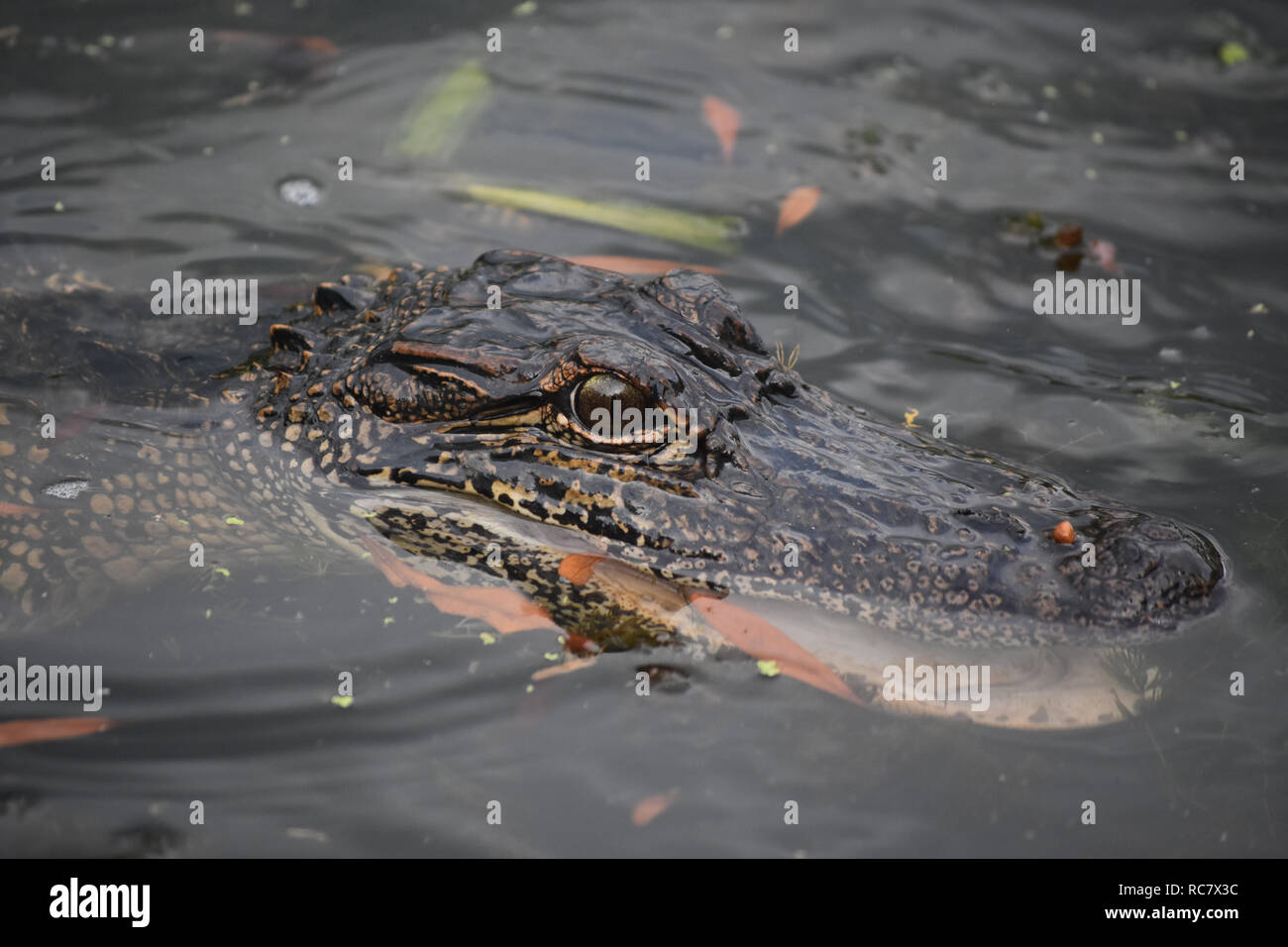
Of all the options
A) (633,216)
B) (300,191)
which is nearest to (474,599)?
(633,216)

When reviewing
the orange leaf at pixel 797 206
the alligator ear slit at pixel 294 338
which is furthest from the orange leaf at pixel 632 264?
the alligator ear slit at pixel 294 338

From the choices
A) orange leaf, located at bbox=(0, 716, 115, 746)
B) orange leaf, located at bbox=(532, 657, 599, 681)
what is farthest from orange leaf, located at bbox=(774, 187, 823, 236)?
orange leaf, located at bbox=(0, 716, 115, 746)

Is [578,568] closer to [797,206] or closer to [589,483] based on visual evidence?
[589,483]

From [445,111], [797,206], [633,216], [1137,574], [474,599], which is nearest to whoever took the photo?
[1137,574]

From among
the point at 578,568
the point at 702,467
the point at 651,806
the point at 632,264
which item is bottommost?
the point at 651,806

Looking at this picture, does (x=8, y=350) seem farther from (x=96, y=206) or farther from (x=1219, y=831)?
(x=1219, y=831)
